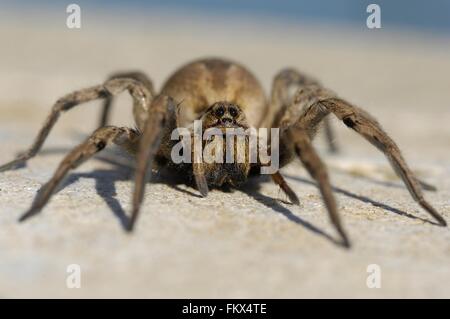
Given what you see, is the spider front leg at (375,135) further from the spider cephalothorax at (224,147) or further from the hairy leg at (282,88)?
the hairy leg at (282,88)

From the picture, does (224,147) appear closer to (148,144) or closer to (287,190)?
(287,190)

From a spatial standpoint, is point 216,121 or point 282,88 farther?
point 282,88

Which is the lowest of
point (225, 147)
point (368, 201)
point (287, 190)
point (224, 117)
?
point (368, 201)

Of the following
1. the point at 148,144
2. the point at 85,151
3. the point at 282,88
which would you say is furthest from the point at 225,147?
the point at 282,88

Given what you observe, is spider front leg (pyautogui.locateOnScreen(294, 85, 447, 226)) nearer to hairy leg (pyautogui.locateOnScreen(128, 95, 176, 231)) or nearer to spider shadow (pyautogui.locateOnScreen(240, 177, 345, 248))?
spider shadow (pyautogui.locateOnScreen(240, 177, 345, 248))

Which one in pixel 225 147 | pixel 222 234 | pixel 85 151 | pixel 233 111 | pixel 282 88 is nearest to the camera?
pixel 222 234

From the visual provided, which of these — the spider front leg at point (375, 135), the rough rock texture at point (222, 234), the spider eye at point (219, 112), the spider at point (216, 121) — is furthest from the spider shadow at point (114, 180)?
the spider front leg at point (375, 135)

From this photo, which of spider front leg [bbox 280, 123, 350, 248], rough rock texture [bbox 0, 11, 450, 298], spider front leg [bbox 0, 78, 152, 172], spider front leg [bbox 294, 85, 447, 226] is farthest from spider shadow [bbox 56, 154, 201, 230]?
spider front leg [bbox 294, 85, 447, 226]
